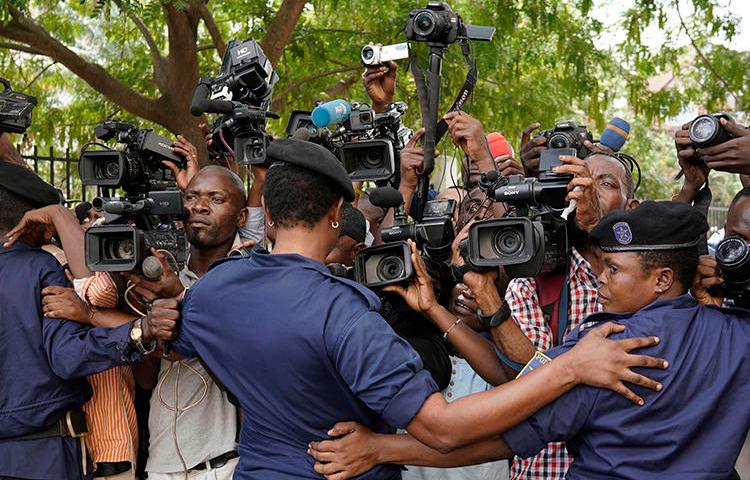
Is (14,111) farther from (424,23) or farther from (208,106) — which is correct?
(424,23)

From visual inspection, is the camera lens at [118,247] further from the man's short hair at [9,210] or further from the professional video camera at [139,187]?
the man's short hair at [9,210]

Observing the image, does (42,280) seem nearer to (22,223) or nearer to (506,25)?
(22,223)

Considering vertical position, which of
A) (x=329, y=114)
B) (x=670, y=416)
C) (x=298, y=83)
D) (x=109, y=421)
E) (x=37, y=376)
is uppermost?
(x=298, y=83)

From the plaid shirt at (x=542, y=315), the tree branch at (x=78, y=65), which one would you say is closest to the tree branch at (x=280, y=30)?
the tree branch at (x=78, y=65)

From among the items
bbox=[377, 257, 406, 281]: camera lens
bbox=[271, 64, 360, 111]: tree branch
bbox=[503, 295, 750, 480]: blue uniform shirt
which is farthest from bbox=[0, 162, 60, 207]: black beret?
bbox=[271, 64, 360, 111]: tree branch

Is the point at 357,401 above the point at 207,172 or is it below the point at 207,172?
below

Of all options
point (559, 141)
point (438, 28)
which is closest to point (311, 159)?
point (559, 141)

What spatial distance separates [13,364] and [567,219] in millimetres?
2164

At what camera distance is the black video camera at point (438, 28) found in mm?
3928

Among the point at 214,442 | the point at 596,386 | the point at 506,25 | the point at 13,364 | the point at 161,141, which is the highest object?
the point at 506,25

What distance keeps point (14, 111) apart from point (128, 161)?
0.59 m

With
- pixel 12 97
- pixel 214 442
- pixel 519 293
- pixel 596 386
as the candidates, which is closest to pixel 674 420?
pixel 596 386

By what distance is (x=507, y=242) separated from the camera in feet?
10.3

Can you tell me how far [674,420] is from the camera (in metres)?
2.67
